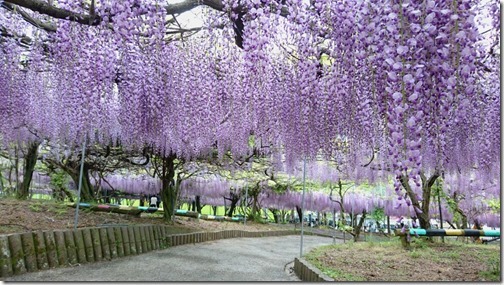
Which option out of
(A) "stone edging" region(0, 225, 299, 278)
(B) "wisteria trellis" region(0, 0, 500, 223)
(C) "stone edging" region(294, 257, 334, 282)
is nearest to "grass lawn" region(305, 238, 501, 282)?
(C) "stone edging" region(294, 257, 334, 282)

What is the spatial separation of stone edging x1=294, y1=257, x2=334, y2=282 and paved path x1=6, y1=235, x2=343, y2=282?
11cm

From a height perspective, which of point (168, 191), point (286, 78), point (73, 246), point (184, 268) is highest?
point (286, 78)

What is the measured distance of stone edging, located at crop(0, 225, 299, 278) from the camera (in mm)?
3174

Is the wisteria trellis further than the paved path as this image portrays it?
No

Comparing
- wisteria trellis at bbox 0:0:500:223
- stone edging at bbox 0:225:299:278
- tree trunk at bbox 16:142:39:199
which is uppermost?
wisteria trellis at bbox 0:0:500:223

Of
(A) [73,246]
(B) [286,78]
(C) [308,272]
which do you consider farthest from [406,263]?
(A) [73,246]

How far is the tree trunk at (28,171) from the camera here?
7.01 meters

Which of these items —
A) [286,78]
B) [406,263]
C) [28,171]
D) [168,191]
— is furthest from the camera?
[28,171]

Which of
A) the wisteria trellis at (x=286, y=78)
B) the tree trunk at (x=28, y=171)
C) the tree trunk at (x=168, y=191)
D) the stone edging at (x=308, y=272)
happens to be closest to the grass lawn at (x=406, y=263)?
the stone edging at (x=308, y=272)

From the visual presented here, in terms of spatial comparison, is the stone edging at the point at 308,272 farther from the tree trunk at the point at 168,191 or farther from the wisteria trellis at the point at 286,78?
the tree trunk at the point at 168,191

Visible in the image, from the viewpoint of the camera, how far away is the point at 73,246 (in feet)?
12.4

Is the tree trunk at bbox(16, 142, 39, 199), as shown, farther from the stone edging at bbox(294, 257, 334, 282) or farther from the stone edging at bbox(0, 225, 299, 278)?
the stone edging at bbox(294, 257, 334, 282)

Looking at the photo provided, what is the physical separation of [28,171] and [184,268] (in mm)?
4364

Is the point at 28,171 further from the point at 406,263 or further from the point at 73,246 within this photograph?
the point at 406,263
